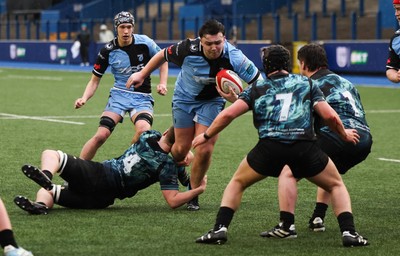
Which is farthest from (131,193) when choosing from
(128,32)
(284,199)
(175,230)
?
(128,32)

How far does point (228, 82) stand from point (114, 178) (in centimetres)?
142

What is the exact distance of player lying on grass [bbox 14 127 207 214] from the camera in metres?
9.59

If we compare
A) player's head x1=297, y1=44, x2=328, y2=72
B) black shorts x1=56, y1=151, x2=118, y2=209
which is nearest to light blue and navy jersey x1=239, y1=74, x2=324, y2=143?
player's head x1=297, y1=44, x2=328, y2=72

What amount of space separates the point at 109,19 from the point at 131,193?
43957mm

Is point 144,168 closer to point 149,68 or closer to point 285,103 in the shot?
point 149,68

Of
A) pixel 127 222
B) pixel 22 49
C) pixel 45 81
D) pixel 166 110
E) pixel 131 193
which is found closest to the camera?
pixel 127 222

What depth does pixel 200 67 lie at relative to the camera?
33.4 ft

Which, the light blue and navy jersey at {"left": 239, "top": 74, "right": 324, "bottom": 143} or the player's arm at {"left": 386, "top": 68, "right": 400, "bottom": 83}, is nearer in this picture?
the light blue and navy jersey at {"left": 239, "top": 74, "right": 324, "bottom": 143}

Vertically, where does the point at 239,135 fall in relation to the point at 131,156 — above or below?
below

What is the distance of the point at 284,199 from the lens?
27.9 ft

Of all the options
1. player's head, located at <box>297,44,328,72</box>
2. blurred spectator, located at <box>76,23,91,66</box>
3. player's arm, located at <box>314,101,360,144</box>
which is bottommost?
blurred spectator, located at <box>76,23,91,66</box>

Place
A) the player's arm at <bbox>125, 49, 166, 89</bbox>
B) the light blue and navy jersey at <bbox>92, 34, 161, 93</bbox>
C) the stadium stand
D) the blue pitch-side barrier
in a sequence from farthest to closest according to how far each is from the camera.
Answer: the stadium stand < the blue pitch-side barrier < the light blue and navy jersey at <bbox>92, 34, 161, 93</bbox> < the player's arm at <bbox>125, 49, 166, 89</bbox>

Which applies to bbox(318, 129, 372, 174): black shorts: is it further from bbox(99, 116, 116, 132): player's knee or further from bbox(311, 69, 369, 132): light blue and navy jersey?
bbox(99, 116, 116, 132): player's knee

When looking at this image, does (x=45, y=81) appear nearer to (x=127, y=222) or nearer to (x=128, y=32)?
(x=128, y=32)
